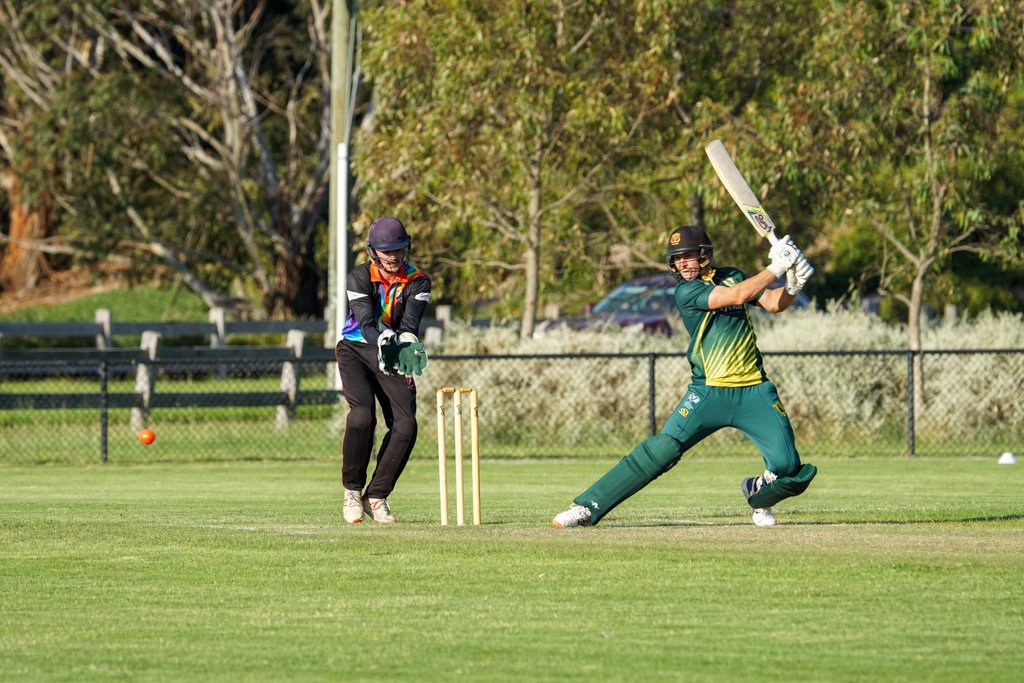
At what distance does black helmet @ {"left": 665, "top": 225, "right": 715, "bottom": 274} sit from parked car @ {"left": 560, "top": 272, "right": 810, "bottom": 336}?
15.3 meters

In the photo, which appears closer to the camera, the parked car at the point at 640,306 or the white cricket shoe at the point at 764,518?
the white cricket shoe at the point at 764,518

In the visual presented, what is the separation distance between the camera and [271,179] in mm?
36938

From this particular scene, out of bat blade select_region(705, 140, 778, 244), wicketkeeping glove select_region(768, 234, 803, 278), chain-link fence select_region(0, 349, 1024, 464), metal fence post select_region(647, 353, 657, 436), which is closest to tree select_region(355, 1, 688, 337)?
chain-link fence select_region(0, 349, 1024, 464)

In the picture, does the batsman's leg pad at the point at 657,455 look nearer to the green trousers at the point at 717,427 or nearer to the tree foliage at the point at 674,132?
the green trousers at the point at 717,427

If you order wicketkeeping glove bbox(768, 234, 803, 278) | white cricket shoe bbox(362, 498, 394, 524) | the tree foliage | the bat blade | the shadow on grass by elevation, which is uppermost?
the tree foliage

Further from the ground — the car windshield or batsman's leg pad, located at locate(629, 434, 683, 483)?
the car windshield

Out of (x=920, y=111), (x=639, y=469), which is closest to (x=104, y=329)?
(x=920, y=111)

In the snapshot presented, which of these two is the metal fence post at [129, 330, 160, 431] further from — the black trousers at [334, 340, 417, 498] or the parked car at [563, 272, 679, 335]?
the black trousers at [334, 340, 417, 498]

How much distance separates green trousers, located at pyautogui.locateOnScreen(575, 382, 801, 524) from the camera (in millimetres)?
10375

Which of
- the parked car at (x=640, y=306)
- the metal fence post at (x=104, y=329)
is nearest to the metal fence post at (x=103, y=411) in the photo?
the parked car at (x=640, y=306)

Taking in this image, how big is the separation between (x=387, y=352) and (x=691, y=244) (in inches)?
81.8

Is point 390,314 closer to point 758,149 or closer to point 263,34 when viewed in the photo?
point 758,149

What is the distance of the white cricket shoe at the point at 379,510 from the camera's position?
1169cm

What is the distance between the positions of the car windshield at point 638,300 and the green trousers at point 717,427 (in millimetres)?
16492
